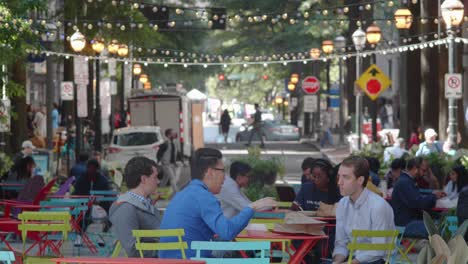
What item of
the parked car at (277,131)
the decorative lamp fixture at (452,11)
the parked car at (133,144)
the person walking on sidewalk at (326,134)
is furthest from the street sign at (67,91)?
the parked car at (277,131)

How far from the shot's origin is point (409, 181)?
58.4 ft

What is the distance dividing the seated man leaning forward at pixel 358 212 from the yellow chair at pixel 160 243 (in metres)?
1.58

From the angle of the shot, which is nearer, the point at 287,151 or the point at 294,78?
the point at 287,151

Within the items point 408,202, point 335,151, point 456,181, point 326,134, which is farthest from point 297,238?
point 326,134

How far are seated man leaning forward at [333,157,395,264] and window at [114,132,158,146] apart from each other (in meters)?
30.3

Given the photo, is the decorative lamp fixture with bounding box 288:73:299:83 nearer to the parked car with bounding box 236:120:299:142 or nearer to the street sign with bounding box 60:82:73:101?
the parked car with bounding box 236:120:299:142

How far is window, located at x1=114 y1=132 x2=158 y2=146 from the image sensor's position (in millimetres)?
42375

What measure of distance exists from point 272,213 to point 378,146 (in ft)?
80.5

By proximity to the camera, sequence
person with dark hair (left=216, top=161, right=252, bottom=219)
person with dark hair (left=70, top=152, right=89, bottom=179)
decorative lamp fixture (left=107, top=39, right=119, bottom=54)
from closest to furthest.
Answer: person with dark hair (left=216, top=161, right=252, bottom=219) → person with dark hair (left=70, top=152, right=89, bottom=179) → decorative lamp fixture (left=107, top=39, right=119, bottom=54)

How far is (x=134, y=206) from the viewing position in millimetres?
11703

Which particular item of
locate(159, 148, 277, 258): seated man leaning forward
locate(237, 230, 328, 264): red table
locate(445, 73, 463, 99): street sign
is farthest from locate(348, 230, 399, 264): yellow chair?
locate(445, 73, 463, 99): street sign

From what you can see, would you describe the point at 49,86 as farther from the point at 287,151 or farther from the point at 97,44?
the point at 287,151

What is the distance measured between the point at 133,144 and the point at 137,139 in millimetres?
209

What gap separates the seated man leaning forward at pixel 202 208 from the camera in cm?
1093
